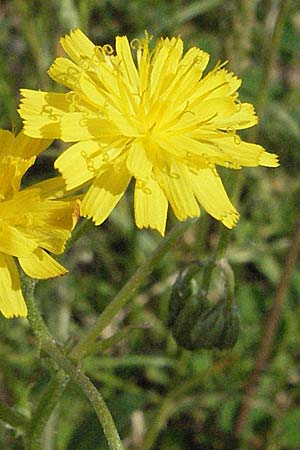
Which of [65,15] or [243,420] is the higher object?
[65,15]

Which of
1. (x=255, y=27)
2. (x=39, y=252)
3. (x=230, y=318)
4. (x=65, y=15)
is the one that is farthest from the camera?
(x=255, y=27)

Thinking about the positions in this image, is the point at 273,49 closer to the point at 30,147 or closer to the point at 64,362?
the point at 30,147

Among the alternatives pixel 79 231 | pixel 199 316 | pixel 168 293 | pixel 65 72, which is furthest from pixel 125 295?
pixel 168 293

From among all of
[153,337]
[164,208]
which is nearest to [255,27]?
[153,337]

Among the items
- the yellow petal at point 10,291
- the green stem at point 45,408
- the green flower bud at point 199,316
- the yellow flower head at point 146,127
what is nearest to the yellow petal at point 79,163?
the yellow flower head at point 146,127

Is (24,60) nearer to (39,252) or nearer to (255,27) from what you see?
(255,27)

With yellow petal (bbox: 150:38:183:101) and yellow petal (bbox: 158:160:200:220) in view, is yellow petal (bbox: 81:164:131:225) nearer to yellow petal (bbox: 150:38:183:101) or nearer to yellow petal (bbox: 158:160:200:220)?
yellow petal (bbox: 158:160:200:220)

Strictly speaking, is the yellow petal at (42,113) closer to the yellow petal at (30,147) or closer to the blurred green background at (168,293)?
the yellow petal at (30,147)
